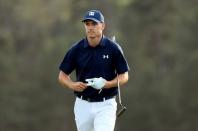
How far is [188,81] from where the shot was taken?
54.1 meters

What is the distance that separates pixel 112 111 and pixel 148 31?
5431 cm

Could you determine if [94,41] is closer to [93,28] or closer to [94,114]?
[93,28]

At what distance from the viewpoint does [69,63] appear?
39.5 feet

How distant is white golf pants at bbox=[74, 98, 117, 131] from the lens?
11775 mm

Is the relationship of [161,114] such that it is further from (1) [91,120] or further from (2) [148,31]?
(1) [91,120]


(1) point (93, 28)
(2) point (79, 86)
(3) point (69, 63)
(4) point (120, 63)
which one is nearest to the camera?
(1) point (93, 28)

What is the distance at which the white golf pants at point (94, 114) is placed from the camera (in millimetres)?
11775

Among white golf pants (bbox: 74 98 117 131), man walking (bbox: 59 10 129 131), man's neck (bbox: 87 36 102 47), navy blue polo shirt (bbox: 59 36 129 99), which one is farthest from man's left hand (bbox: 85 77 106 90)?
man's neck (bbox: 87 36 102 47)

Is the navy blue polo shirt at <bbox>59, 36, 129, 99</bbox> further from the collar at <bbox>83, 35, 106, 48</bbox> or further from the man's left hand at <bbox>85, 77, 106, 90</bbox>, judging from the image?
the man's left hand at <bbox>85, 77, 106, 90</bbox>

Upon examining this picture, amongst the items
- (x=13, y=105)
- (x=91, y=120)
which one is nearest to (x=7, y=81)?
(x=13, y=105)

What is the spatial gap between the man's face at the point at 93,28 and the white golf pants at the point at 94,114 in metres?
0.89

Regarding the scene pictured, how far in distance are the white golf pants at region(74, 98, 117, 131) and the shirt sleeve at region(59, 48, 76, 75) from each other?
42 cm

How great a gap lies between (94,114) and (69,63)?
2.47 ft

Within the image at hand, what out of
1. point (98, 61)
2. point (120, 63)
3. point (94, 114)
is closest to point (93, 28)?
point (98, 61)
